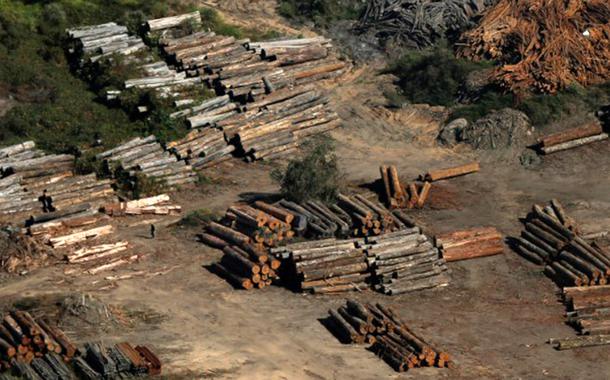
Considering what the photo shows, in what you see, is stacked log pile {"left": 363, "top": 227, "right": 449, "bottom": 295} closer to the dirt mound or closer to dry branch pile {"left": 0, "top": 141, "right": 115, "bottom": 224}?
dry branch pile {"left": 0, "top": 141, "right": 115, "bottom": 224}

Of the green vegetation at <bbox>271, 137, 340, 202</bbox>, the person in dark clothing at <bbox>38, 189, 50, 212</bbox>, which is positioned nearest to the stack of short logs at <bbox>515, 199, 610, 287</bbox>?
the green vegetation at <bbox>271, 137, 340, 202</bbox>

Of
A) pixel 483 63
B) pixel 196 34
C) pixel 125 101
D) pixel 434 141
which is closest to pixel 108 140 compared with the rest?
pixel 125 101

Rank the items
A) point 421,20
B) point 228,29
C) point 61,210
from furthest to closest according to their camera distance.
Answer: point 421,20
point 228,29
point 61,210

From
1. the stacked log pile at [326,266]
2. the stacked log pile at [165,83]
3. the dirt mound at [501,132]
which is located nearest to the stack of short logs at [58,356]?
the stacked log pile at [326,266]

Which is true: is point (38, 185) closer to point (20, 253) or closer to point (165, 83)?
point (20, 253)

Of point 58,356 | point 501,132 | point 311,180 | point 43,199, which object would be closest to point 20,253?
point 43,199

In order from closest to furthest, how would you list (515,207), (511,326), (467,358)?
(467,358)
(511,326)
(515,207)

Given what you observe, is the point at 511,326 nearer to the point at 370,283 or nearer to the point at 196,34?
the point at 370,283
